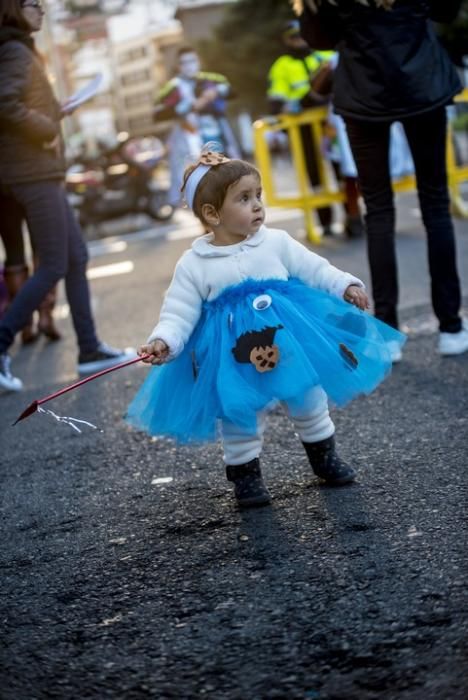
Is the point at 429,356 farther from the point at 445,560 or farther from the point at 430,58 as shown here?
the point at 445,560

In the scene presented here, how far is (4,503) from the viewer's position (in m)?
3.68

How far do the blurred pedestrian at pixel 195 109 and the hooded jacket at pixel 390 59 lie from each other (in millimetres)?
6692

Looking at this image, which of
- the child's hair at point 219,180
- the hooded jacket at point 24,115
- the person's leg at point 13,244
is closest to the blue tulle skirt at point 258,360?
the child's hair at point 219,180

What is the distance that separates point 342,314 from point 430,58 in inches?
74.4

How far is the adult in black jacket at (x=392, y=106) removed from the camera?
15.4 feet

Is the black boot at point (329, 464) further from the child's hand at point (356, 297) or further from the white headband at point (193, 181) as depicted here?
the white headband at point (193, 181)

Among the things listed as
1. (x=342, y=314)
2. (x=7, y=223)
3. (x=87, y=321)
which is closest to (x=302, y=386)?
(x=342, y=314)

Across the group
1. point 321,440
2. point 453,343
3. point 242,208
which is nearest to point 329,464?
point 321,440

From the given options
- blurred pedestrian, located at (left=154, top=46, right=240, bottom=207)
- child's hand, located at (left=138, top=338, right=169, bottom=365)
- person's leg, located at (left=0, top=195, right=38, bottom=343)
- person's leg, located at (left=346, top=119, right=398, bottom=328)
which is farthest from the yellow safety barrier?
child's hand, located at (left=138, top=338, right=169, bottom=365)

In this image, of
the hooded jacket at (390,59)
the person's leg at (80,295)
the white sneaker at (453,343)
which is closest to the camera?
the hooded jacket at (390,59)


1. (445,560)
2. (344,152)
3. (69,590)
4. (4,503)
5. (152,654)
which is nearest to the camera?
(152,654)

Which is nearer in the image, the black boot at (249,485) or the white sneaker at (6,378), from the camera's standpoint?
the black boot at (249,485)

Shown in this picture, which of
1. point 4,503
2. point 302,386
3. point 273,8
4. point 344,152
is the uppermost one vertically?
point 302,386

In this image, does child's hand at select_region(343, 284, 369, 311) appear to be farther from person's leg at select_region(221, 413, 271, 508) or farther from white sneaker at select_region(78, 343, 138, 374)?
white sneaker at select_region(78, 343, 138, 374)
